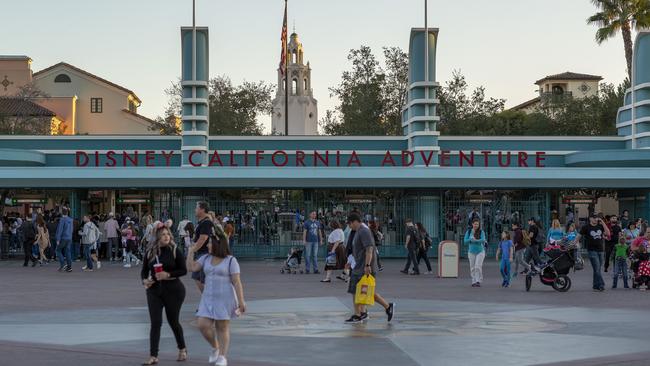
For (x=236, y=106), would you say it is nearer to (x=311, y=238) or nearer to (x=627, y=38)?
(x=627, y=38)

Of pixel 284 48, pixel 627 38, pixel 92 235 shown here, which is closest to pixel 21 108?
pixel 284 48

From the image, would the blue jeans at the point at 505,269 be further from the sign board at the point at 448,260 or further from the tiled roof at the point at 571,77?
the tiled roof at the point at 571,77

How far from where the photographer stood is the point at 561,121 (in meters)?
67.0

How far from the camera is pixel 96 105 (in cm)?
8912

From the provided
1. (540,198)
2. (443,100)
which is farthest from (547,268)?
(443,100)

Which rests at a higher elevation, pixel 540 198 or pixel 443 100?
pixel 443 100

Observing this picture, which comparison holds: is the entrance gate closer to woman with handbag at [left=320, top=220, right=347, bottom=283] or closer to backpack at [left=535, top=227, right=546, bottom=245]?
backpack at [left=535, top=227, right=546, bottom=245]

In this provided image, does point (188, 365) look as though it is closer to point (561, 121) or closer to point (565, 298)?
point (565, 298)

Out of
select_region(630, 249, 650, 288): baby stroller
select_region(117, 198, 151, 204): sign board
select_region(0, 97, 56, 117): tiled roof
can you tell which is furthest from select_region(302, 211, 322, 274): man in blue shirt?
select_region(0, 97, 56, 117): tiled roof

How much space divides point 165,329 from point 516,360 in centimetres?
563

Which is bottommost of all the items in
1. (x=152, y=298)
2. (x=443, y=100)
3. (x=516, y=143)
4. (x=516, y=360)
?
(x=516, y=360)

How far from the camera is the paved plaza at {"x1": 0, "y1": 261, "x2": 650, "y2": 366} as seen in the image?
12320mm

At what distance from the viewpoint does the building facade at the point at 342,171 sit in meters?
36.3

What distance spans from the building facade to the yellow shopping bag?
63.1ft
